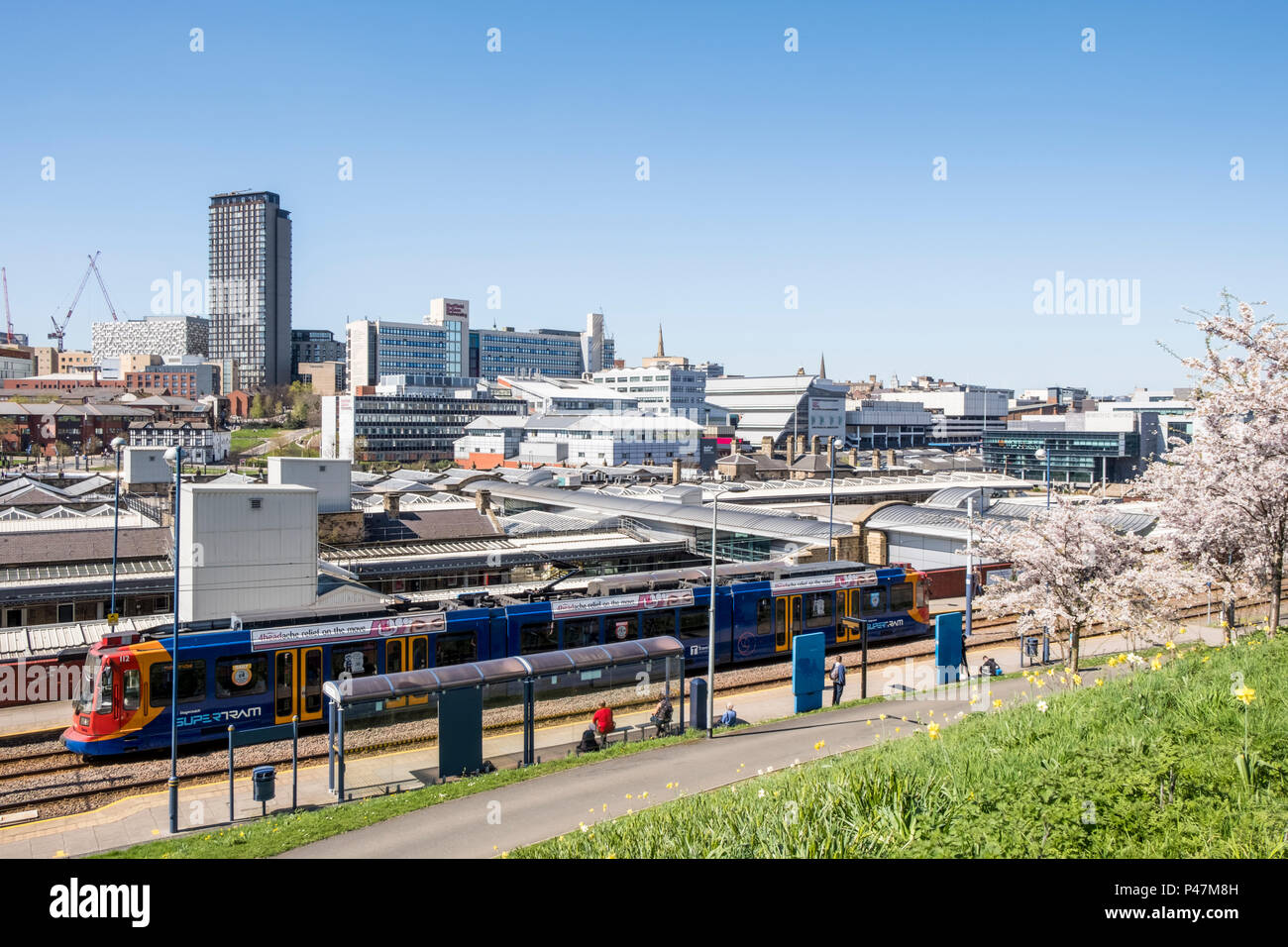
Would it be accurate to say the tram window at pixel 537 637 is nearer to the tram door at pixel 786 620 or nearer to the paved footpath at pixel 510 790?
the paved footpath at pixel 510 790

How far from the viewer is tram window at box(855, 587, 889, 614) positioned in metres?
31.1

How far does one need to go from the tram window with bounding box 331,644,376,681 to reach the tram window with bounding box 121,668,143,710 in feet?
12.9

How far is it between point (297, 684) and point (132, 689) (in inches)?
129

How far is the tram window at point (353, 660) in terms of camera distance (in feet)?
70.5

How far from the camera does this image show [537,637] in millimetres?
24344

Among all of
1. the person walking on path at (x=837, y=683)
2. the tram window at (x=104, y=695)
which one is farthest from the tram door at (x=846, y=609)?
the tram window at (x=104, y=695)

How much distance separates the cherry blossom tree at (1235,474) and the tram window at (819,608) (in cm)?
1013

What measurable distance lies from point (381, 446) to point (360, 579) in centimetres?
10229

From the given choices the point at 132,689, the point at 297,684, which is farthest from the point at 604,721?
the point at 132,689

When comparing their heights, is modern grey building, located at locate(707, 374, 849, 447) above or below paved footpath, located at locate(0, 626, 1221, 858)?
above

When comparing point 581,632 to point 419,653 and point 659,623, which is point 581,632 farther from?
point 419,653

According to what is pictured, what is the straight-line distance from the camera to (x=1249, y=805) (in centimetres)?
754

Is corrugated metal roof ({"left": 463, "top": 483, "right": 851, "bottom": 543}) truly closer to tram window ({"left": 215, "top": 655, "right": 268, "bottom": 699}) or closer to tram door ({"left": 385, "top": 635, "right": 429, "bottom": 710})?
tram door ({"left": 385, "top": 635, "right": 429, "bottom": 710})

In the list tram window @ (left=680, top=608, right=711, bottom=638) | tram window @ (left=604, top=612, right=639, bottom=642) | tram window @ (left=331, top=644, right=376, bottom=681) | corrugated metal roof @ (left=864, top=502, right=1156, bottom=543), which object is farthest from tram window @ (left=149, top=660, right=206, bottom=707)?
corrugated metal roof @ (left=864, top=502, right=1156, bottom=543)
